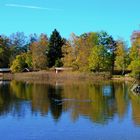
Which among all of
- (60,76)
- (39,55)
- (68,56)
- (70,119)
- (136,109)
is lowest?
(70,119)

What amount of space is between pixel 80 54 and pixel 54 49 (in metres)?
13.7

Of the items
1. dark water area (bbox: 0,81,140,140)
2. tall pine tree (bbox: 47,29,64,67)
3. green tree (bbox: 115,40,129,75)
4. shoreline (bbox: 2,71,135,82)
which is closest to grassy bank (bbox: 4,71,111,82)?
shoreline (bbox: 2,71,135,82)

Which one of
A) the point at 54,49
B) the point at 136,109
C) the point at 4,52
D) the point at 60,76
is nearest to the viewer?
the point at 136,109

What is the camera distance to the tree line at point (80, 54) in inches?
3450

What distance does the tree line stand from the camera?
287 feet

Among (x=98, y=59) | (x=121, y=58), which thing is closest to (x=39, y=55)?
(x=98, y=59)

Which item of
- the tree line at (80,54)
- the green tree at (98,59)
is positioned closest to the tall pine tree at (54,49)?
the tree line at (80,54)

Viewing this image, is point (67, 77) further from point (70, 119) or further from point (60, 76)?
point (70, 119)

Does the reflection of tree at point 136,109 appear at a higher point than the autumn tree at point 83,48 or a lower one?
lower

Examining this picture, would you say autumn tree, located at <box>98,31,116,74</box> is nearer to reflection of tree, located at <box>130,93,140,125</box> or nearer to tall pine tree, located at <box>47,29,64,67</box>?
tall pine tree, located at <box>47,29,64,67</box>

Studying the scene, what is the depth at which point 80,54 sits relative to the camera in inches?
3600

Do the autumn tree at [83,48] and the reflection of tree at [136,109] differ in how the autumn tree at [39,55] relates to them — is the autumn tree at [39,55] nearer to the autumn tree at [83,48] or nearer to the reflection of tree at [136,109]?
the autumn tree at [83,48]

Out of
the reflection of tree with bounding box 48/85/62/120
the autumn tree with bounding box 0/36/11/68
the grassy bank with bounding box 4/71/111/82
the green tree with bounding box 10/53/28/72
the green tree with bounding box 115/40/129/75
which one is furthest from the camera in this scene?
the autumn tree with bounding box 0/36/11/68

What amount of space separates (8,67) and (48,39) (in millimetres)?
13569
